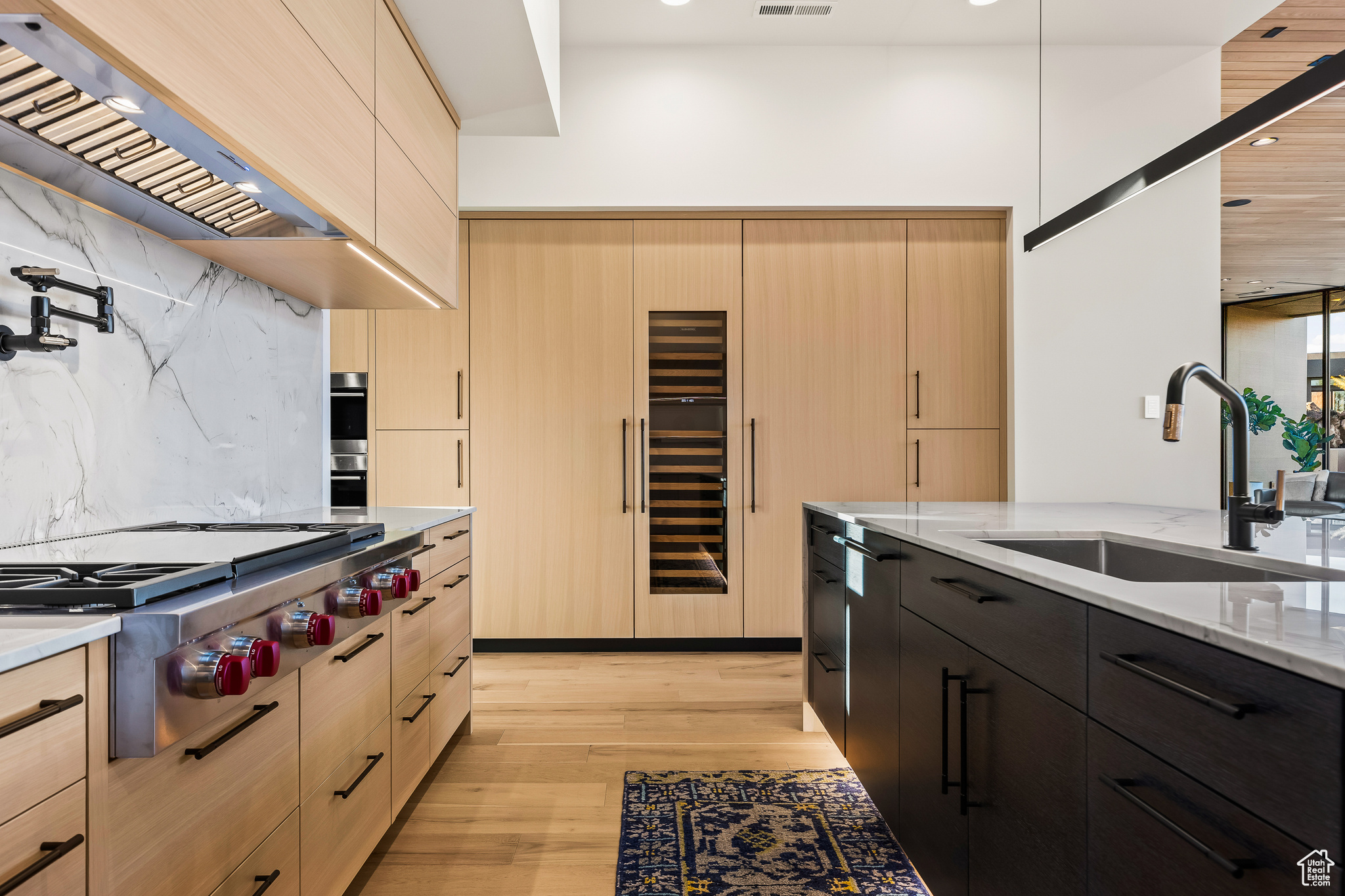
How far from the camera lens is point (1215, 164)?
138 inches

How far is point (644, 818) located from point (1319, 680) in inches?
70.8

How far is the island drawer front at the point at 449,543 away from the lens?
2.11 meters

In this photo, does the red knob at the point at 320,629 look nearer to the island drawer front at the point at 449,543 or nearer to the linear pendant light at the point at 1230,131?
the island drawer front at the point at 449,543

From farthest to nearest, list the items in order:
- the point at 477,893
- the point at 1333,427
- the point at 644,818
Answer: the point at 1333,427 → the point at 644,818 → the point at 477,893

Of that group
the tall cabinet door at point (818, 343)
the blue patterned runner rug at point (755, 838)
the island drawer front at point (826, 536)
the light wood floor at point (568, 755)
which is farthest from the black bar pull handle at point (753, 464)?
the blue patterned runner rug at point (755, 838)

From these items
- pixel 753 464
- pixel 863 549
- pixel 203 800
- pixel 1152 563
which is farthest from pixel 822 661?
pixel 203 800

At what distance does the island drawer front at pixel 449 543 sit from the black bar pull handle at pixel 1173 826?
1.76 m

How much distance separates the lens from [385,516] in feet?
7.45

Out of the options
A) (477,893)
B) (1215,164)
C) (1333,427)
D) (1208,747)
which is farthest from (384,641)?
(1333,427)

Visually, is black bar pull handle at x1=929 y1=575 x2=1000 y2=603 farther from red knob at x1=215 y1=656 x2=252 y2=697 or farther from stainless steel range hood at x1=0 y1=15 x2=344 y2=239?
stainless steel range hood at x1=0 y1=15 x2=344 y2=239

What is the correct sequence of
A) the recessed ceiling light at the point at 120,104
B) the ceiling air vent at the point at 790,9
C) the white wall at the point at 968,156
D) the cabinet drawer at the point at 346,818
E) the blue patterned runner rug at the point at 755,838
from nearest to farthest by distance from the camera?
the recessed ceiling light at the point at 120,104 → the cabinet drawer at the point at 346,818 → the blue patterned runner rug at the point at 755,838 → the ceiling air vent at the point at 790,9 → the white wall at the point at 968,156

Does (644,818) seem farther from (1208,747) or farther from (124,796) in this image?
(1208,747)

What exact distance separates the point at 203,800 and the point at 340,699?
1.45 feet

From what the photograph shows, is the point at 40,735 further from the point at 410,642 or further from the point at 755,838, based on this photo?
the point at 755,838
